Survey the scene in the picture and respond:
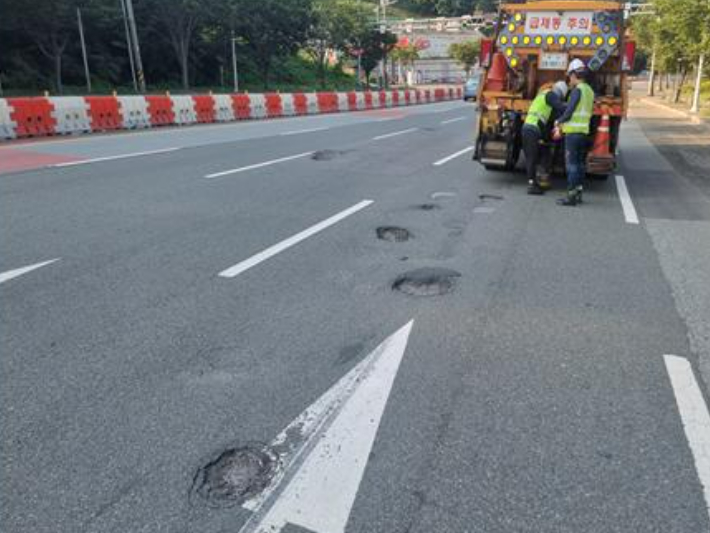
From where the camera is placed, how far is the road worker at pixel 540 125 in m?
8.20

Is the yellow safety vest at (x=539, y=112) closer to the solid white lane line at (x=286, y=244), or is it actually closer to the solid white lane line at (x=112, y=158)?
the solid white lane line at (x=286, y=244)

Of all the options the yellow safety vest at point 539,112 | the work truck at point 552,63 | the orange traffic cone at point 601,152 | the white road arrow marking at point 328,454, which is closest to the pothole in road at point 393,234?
the white road arrow marking at point 328,454

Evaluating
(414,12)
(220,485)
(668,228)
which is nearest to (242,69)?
(668,228)

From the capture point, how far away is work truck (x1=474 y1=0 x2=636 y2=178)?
29.0 ft

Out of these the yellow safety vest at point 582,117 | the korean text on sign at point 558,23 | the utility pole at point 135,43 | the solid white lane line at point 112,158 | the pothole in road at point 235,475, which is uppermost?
the utility pole at point 135,43

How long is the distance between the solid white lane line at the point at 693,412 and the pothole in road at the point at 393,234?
3123mm

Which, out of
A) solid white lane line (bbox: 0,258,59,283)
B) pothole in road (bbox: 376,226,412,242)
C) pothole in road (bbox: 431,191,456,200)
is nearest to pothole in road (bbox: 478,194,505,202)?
pothole in road (bbox: 431,191,456,200)

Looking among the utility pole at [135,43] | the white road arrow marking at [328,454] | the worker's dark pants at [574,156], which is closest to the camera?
the white road arrow marking at [328,454]

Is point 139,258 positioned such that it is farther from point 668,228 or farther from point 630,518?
point 668,228

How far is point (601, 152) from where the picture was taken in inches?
344

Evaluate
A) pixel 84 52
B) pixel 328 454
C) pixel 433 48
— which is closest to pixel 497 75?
pixel 328 454

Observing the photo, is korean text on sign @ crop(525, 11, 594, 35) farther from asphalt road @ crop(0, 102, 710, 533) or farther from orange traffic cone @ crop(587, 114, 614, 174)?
asphalt road @ crop(0, 102, 710, 533)

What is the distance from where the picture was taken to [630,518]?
2301 millimetres

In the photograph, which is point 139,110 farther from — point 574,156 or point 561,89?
point 574,156
